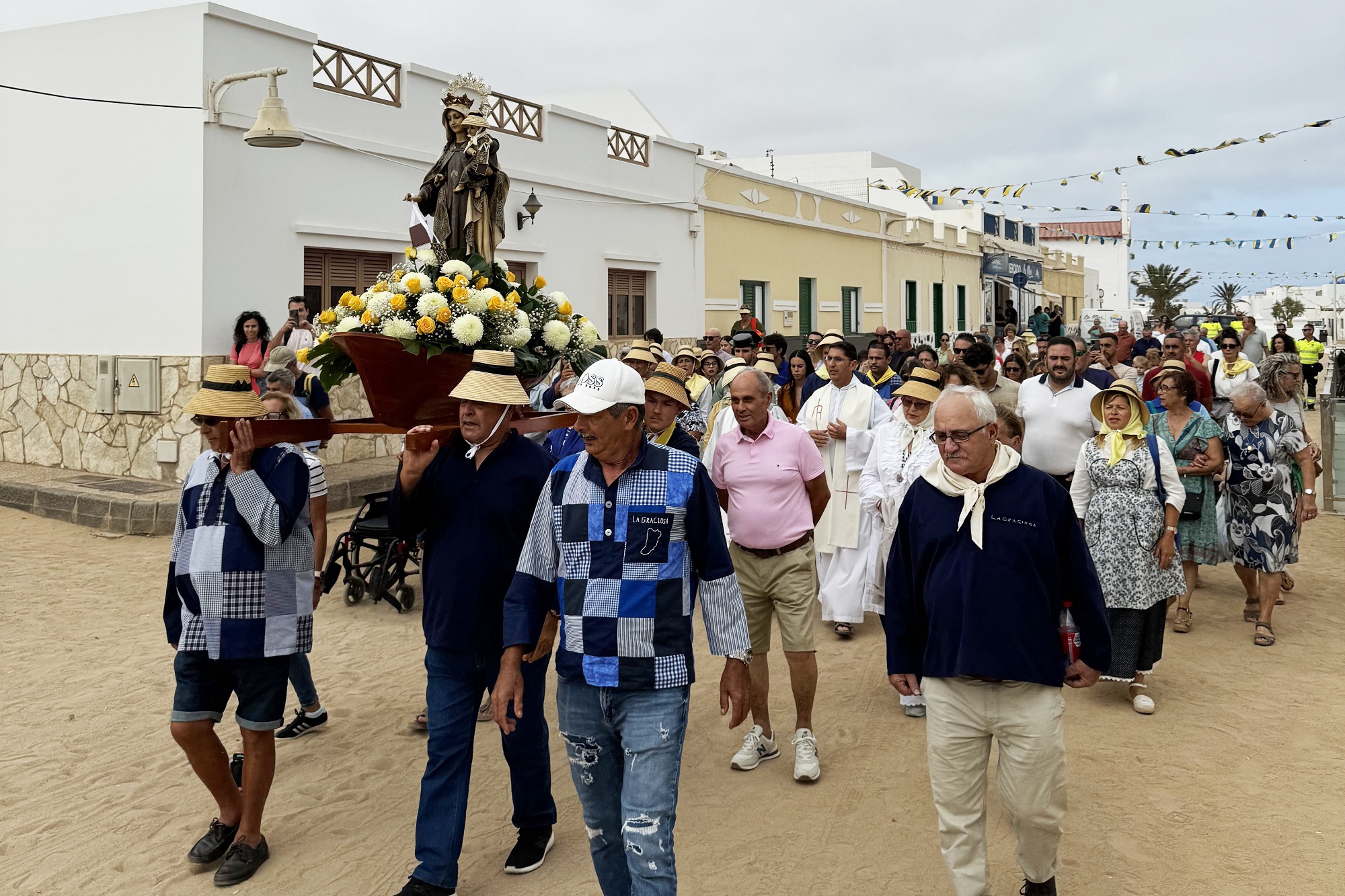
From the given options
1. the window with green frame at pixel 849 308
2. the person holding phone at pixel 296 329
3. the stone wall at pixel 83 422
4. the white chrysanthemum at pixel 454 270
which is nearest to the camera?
the white chrysanthemum at pixel 454 270

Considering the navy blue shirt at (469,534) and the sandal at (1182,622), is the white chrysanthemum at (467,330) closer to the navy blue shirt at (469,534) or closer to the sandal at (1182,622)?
the navy blue shirt at (469,534)

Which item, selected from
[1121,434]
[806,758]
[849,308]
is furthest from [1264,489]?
[849,308]

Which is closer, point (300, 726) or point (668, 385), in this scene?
point (668, 385)

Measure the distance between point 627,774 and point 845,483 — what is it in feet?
13.3

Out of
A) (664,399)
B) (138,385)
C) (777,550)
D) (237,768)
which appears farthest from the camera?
(138,385)

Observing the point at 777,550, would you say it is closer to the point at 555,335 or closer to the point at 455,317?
the point at 555,335

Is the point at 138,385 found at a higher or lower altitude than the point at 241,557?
higher

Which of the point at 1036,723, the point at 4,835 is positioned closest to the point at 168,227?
the point at 4,835

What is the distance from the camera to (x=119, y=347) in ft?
41.2

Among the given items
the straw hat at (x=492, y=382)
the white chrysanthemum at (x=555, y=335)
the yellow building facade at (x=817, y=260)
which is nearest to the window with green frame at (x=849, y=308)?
the yellow building facade at (x=817, y=260)

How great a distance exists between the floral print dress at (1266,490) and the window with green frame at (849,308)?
1987 cm

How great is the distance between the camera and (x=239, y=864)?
167 inches

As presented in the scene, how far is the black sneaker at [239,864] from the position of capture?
419 centimetres

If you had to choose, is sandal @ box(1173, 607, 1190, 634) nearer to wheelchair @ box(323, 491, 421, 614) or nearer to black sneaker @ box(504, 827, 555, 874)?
black sneaker @ box(504, 827, 555, 874)
